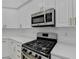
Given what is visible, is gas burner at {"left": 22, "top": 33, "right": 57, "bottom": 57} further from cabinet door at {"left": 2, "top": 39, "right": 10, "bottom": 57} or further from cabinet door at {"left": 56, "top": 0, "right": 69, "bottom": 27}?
cabinet door at {"left": 2, "top": 39, "right": 10, "bottom": 57}

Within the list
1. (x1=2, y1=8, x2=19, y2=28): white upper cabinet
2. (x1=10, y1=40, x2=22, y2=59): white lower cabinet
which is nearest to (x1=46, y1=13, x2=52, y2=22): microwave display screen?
(x1=10, y1=40, x2=22, y2=59): white lower cabinet

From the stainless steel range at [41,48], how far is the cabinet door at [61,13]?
47 cm

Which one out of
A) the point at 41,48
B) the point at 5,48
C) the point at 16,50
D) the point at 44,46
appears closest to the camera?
the point at 41,48

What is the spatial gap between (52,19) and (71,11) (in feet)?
1.67

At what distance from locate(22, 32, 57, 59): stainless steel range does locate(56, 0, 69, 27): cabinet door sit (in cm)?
47

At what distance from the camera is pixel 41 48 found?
77.0 inches

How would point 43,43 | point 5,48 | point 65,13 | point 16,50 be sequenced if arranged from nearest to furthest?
point 65,13, point 43,43, point 16,50, point 5,48

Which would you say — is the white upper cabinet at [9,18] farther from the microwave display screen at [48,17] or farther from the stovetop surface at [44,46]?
the microwave display screen at [48,17]

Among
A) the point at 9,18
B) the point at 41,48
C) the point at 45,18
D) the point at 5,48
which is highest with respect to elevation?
the point at 9,18

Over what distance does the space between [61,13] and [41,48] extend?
30.0 inches

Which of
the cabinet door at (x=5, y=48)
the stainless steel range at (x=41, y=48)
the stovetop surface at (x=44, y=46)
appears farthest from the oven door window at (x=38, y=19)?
the cabinet door at (x=5, y=48)

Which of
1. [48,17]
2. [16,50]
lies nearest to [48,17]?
[48,17]

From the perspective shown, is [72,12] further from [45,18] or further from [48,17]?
[45,18]

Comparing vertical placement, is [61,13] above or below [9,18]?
below
